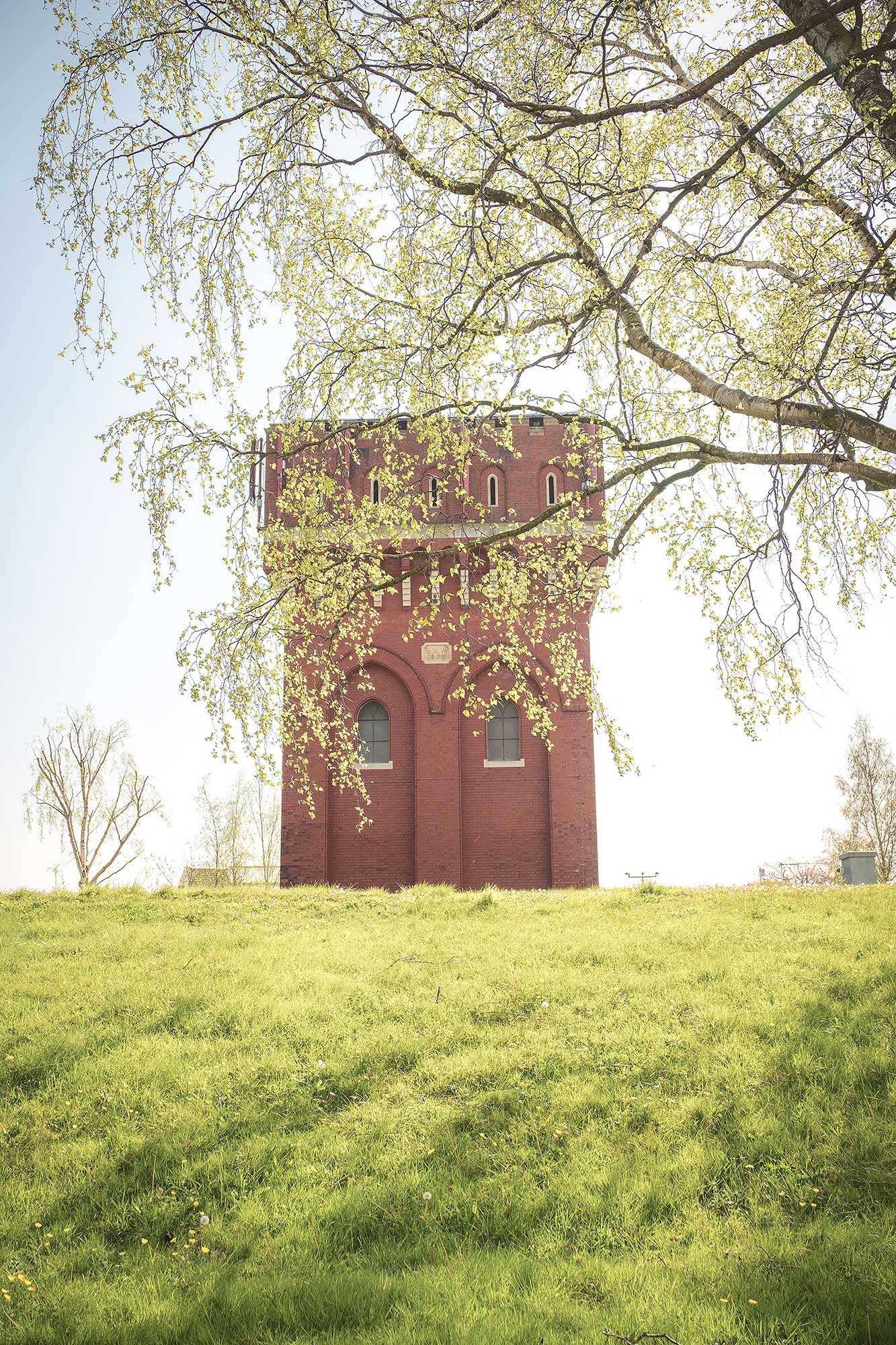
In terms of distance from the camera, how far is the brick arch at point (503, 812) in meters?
24.8

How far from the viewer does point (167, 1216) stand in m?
5.72

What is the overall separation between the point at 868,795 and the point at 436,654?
23101 millimetres

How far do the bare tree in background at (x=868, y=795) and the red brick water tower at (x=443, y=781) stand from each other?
19.2 metres

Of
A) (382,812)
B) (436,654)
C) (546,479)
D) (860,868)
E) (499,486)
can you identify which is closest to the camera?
(860,868)

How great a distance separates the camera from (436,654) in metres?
25.7

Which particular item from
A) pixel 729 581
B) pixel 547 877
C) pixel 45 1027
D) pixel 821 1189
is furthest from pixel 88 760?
pixel 821 1189

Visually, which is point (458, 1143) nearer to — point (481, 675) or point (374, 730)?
point (481, 675)

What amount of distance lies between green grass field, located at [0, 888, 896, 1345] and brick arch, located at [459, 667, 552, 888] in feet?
44.0

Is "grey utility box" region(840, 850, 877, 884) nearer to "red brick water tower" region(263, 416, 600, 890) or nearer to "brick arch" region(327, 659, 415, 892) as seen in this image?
"red brick water tower" region(263, 416, 600, 890)

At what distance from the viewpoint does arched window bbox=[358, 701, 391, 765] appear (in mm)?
25656

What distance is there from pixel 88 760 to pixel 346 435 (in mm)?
34366

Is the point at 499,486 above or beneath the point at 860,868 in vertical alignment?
above

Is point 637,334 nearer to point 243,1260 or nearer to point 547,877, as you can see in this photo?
point 243,1260

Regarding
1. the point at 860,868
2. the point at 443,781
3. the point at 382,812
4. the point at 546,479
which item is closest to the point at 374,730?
the point at 382,812
